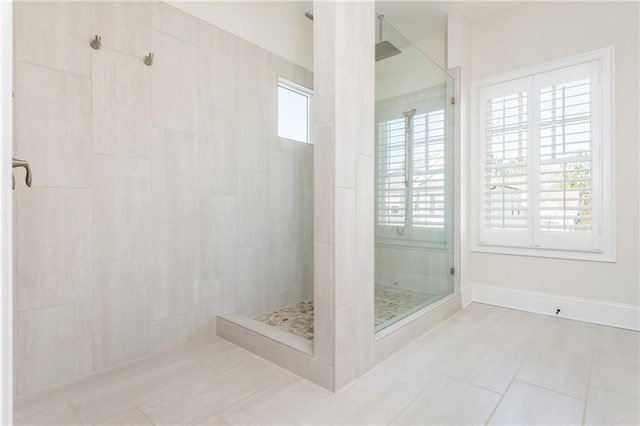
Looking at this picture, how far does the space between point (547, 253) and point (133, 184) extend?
312 centimetres

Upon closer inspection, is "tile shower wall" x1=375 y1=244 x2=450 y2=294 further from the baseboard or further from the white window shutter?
the white window shutter

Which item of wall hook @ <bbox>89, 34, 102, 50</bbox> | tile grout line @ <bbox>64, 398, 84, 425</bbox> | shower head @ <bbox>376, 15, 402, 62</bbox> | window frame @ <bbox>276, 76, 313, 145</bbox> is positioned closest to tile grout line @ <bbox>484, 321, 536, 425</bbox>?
tile grout line @ <bbox>64, 398, 84, 425</bbox>

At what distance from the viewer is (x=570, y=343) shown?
6.89 feet

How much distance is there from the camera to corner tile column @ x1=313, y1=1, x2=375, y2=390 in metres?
1.56

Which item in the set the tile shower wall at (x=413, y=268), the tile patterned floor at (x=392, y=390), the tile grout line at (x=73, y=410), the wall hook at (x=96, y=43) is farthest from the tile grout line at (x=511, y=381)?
the wall hook at (x=96, y=43)

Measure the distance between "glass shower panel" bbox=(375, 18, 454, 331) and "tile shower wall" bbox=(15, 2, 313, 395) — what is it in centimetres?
102

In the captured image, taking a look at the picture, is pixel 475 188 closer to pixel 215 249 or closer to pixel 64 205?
pixel 215 249

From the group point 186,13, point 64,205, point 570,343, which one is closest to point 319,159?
point 64,205

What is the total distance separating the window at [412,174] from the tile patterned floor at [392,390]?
836mm

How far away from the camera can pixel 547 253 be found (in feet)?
8.86

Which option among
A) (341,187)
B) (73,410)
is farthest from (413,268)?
(73,410)

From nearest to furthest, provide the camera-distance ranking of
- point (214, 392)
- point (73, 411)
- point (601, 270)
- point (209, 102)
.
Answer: point (73, 411)
point (214, 392)
point (209, 102)
point (601, 270)

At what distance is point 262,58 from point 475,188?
7.31ft

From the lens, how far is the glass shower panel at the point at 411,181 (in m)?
2.12
